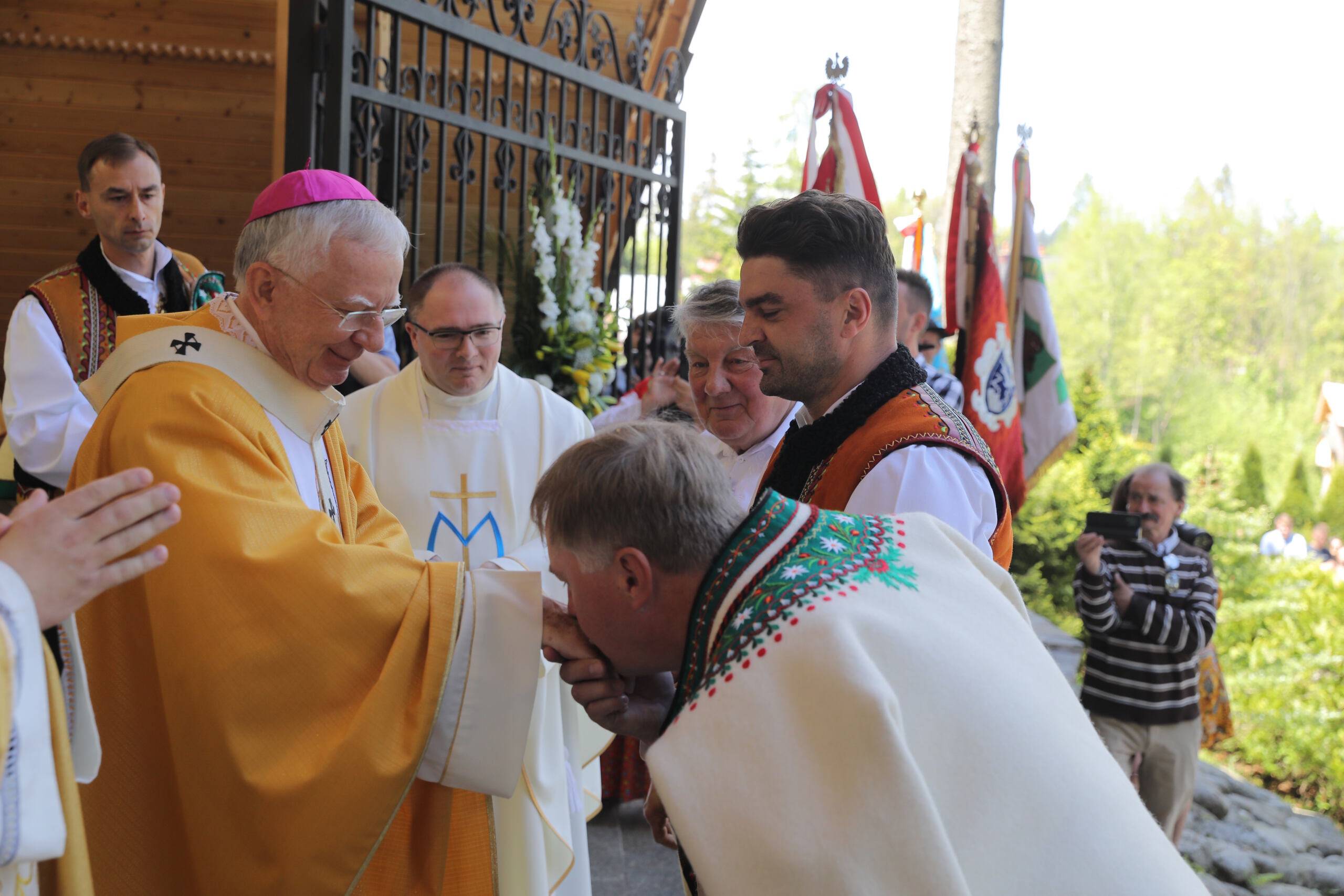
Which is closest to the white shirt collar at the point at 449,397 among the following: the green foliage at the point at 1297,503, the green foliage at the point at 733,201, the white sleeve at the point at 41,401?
the white sleeve at the point at 41,401

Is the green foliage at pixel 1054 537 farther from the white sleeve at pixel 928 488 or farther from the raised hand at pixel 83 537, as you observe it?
the raised hand at pixel 83 537

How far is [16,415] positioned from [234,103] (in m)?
3.48

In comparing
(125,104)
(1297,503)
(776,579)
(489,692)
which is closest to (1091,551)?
(489,692)

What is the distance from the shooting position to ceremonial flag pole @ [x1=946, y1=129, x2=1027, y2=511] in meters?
5.93

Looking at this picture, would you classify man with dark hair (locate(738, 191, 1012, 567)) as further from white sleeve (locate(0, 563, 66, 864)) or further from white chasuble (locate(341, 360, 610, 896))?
white sleeve (locate(0, 563, 66, 864))

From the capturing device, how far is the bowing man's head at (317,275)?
92.2 inches

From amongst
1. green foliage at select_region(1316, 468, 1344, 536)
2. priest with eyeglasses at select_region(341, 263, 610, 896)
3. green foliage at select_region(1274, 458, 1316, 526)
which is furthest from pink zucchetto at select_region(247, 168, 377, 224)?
green foliage at select_region(1274, 458, 1316, 526)

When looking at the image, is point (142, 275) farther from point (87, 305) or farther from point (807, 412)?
point (807, 412)

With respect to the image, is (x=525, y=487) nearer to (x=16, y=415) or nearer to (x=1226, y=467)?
(x=16, y=415)

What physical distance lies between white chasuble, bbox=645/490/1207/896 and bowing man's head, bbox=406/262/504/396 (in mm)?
2322

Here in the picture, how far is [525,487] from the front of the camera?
385cm

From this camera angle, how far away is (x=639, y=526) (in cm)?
163

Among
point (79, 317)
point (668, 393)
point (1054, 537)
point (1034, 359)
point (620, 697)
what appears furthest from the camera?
point (1054, 537)

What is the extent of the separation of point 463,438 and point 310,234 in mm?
1500
